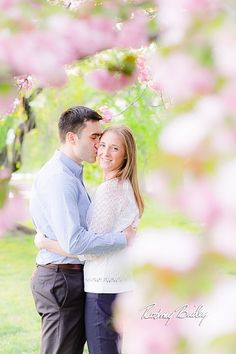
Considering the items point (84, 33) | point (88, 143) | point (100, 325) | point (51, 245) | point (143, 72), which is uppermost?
point (143, 72)

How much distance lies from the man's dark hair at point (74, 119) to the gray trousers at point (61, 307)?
20.3 inches

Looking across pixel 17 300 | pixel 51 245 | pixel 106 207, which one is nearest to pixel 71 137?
pixel 106 207

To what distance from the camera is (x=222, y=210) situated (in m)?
0.53

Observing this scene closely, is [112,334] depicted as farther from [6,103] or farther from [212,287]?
[212,287]

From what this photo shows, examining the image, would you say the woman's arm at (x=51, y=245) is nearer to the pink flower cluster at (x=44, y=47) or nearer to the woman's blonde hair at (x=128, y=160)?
the woman's blonde hair at (x=128, y=160)

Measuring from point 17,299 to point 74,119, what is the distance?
5.71m

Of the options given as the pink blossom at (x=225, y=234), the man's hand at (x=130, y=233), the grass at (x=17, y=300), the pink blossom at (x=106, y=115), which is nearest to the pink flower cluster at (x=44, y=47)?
the pink blossom at (x=225, y=234)

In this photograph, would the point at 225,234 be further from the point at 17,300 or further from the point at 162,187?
the point at 17,300

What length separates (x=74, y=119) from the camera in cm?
283

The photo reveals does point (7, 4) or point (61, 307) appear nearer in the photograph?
point (7, 4)

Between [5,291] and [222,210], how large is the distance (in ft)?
27.6

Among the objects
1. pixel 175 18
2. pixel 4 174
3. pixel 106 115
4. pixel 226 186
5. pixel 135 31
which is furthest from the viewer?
pixel 106 115

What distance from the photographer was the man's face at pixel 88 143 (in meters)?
2.81

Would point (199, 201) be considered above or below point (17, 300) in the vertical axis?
above
